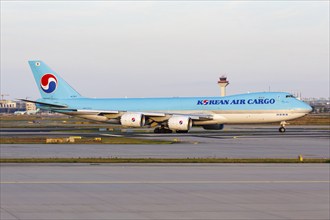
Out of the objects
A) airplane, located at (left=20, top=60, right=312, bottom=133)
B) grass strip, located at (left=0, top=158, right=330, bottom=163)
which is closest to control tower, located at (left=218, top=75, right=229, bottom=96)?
airplane, located at (left=20, top=60, right=312, bottom=133)

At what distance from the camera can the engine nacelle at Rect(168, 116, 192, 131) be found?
58844 millimetres

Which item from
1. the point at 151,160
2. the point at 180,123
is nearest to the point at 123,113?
the point at 180,123

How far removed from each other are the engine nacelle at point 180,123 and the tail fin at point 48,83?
1405cm

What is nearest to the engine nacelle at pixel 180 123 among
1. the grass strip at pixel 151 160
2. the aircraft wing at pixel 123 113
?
the aircraft wing at pixel 123 113

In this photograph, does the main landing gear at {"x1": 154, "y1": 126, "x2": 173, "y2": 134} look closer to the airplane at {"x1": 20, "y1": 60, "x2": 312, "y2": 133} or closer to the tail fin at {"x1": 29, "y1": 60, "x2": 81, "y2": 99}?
the airplane at {"x1": 20, "y1": 60, "x2": 312, "y2": 133}

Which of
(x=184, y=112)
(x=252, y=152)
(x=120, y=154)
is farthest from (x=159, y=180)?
(x=184, y=112)

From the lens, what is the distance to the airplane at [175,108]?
200 ft

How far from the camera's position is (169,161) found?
26.6 meters

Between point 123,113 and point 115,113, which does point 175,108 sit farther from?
point 115,113

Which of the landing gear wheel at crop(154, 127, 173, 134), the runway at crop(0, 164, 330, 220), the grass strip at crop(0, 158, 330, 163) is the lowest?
the runway at crop(0, 164, 330, 220)

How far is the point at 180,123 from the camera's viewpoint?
193ft

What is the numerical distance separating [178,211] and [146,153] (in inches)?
731

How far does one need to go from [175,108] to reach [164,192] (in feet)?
155

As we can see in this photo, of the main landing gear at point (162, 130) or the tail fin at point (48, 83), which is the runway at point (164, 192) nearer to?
the main landing gear at point (162, 130)
